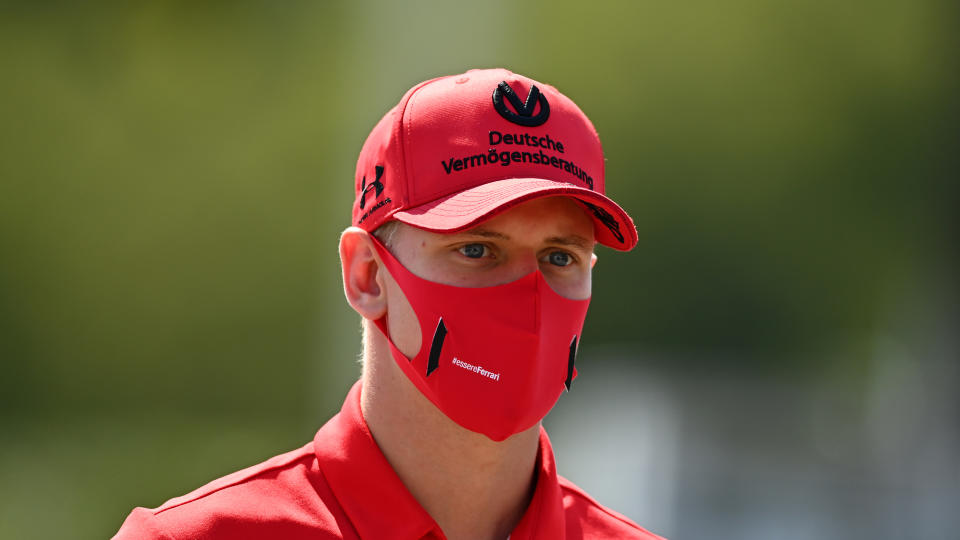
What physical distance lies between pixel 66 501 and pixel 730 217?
5.16 metres

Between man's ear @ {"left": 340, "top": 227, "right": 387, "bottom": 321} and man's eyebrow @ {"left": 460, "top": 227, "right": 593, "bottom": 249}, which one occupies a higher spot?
man's eyebrow @ {"left": 460, "top": 227, "right": 593, "bottom": 249}

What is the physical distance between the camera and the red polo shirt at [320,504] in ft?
7.16

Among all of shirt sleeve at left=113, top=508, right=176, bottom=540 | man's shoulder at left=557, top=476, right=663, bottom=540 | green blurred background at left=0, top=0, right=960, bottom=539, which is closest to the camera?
shirt sleeve at left=113, top=508, right=176, bottom=540

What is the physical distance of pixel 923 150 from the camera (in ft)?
26.9

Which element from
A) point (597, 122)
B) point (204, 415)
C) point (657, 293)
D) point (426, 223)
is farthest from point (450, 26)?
point (426, 223)

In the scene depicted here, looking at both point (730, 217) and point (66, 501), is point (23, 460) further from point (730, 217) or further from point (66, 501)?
point (730, 217)

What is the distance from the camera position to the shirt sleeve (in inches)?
83.9

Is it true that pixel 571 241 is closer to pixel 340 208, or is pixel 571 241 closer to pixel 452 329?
pixel 452 329

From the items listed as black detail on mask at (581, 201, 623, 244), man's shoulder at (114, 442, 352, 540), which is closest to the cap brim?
black detail on mask at (581, 201, 623, 244)

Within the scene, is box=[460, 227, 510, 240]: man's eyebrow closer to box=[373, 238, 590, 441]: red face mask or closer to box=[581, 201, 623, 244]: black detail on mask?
box=[373, 238, 590, 441]: red face mask

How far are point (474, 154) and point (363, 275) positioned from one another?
388 mm

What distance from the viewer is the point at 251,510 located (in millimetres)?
2221

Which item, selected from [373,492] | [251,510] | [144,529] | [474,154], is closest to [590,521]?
[373,492]

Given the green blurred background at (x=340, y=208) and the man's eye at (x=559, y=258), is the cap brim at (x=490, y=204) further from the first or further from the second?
the green blurred background at (x=340, y=208)
